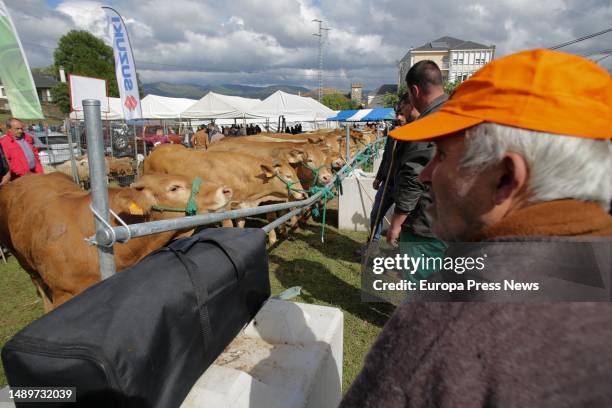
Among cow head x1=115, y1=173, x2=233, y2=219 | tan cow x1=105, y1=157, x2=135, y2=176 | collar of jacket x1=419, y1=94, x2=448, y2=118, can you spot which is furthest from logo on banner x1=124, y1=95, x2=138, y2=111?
collar of jacket x1=419, y1=94, x2=448, y2=118

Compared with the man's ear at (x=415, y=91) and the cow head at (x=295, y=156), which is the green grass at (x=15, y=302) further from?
the cow head at (x=295, y=156)

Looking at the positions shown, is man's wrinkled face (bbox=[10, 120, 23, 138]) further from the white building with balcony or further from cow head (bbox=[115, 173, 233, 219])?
the white building with balcony

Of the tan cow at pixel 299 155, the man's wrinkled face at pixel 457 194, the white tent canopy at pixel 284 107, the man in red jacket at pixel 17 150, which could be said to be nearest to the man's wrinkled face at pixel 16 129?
the man in red jacket at pixel 17 150

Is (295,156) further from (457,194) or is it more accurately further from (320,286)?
(457,194)

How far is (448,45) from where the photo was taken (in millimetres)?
99125

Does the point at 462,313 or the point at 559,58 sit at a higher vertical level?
the point at 559,58

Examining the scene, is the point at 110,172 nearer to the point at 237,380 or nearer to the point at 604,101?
the point at 237,380

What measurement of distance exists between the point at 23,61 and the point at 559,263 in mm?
8595

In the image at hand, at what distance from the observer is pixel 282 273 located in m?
5.72

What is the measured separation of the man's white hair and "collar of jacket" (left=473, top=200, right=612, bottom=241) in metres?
0.02

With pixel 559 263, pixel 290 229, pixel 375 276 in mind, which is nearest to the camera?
pixel 559 263

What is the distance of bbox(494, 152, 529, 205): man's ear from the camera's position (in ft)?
2.66

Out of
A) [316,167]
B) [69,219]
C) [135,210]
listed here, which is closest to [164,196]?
[135,210]

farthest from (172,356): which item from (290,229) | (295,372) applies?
(290,229)
